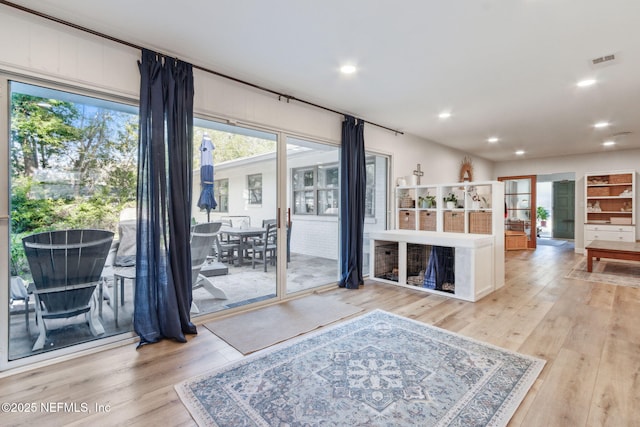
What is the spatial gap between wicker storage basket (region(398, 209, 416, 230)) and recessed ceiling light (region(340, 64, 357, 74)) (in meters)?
2.88

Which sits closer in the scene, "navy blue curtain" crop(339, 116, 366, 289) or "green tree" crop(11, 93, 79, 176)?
"green tree" crop(11, 93, 79, 176)

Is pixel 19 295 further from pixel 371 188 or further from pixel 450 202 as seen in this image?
pixel 450 202

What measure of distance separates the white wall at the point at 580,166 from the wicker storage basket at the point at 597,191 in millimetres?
181

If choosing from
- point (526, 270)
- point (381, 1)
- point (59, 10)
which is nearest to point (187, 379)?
point (59, 10)

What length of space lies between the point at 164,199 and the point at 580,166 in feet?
31.6

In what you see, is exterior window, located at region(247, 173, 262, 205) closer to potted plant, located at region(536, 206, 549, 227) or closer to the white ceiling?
the white ceiling

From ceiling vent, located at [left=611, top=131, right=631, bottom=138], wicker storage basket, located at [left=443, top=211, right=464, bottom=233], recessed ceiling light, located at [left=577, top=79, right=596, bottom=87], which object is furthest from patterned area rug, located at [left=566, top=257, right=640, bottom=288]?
recessed ceiling light, located at [left=577, top=79, right=596, bottom=87]

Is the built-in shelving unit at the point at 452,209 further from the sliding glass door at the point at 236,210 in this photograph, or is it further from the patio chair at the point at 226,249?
the patio chair at the point at 226,249

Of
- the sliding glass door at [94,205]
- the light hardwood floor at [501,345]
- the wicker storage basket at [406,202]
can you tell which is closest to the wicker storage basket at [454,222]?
the wicker storage basket at [406,202]

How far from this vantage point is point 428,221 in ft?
17.1

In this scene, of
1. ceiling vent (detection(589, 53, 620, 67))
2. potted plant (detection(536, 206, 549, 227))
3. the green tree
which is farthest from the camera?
potted plant (detection(536, 206, 549, 227))

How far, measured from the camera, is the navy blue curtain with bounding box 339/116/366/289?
451 centimetres

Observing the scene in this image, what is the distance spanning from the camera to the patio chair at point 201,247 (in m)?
3.23

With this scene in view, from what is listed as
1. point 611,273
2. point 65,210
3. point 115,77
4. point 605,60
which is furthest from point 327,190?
point 611,273
